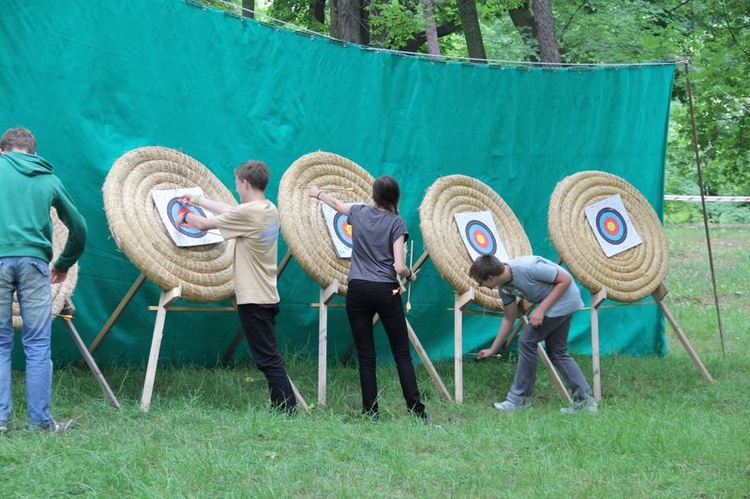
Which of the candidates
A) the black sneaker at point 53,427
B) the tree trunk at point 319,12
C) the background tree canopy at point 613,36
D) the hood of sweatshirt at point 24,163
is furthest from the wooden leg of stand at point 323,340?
the tree trunk at point 319,12

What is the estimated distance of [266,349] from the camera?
5441mm

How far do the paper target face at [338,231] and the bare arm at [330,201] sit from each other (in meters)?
0.41

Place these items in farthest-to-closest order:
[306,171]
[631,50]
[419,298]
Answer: [631,50] < [419,298] < [306,171]

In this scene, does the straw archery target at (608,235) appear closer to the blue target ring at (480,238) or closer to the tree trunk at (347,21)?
the blue target ring at (480,238)

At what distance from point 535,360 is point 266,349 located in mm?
1885

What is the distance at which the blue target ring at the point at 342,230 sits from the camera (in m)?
6.39

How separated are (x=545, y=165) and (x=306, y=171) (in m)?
2.53

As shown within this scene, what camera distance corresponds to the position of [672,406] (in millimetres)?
6320

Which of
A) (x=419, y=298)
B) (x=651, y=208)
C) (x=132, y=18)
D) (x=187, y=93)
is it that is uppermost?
(x=132, y=18)

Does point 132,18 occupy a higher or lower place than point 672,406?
higher

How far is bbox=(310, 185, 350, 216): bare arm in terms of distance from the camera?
5816 mm

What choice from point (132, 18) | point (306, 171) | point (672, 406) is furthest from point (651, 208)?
point (132, 18)

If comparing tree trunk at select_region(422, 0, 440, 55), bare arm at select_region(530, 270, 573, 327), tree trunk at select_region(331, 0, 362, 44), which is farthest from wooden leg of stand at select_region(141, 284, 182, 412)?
tree trunk at select_region(422, 0, 440, 55)

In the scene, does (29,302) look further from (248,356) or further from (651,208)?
(651,208)
